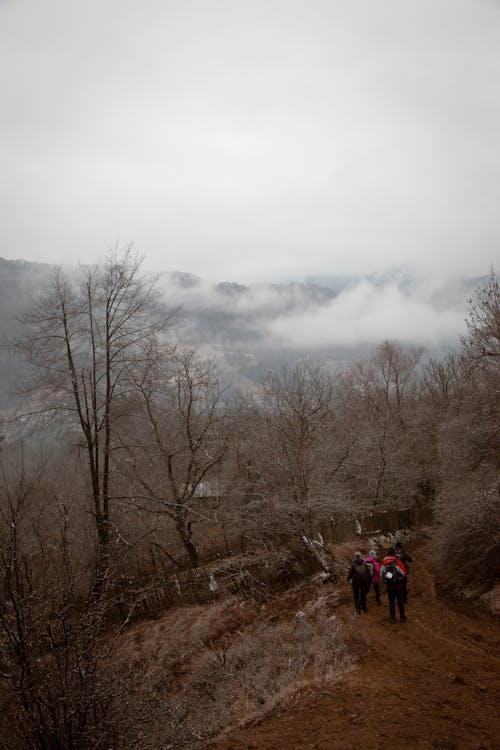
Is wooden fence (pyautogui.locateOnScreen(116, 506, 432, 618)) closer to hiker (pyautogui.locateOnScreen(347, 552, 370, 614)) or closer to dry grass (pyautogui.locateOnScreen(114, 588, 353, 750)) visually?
dry grass (pyautogui.locateOnScreen(114, 588, 353, 750))

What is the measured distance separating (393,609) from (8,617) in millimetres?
7938

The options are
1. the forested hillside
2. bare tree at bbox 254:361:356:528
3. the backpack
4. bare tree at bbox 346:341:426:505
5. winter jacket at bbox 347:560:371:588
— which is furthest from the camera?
bare tree at bbox 346:341:426:505

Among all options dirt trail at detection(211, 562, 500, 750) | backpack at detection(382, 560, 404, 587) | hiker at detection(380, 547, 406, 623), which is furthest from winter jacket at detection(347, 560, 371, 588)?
dirt trail at detection(211, 562, 500, 750)

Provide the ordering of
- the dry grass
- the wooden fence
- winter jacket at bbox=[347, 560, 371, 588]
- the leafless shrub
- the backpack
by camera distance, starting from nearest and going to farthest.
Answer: the dry grass
the backpack
winter jacket at bbox=[347, 560, 371, 588]
the leafless shrub
the wooden fence

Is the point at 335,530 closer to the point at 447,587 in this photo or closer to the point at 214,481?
the point at 447,587

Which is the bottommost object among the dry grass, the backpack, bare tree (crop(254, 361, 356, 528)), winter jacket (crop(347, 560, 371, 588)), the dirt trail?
the dry grass

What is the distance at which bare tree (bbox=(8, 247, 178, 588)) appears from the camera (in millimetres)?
11375

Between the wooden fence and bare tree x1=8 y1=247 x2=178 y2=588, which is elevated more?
bare tree x1=8 y1=247 x2=178 y2=588

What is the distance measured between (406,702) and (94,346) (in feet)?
34.3

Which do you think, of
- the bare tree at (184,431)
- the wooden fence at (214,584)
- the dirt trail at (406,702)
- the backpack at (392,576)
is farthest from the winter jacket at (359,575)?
the bare tree at (184,431)

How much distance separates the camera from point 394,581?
30.9 feet

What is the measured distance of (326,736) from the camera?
582cm

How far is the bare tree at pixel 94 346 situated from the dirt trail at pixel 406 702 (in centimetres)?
657

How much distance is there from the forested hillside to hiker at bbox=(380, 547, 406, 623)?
140 centimetres
